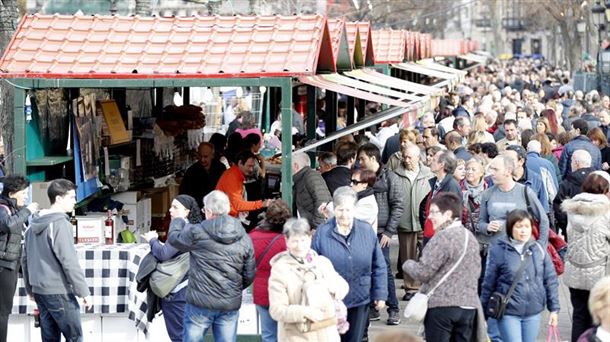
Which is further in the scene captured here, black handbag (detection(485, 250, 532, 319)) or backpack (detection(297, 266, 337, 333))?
black handbag (detection(485, 250, 532, 319))

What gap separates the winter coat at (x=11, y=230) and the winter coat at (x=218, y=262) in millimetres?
1577

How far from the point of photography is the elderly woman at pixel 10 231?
10.0 metres

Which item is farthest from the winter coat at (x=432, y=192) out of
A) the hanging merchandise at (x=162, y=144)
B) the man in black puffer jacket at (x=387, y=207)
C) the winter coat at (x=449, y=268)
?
the hanging merchandise at (x=162, y=144)

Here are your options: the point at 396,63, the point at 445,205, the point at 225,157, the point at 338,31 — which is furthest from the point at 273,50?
the point at 396,63

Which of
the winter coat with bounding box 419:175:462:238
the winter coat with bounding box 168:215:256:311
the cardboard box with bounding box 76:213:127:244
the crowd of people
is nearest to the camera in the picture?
the crowd of people

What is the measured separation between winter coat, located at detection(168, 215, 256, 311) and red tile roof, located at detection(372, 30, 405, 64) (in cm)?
1035

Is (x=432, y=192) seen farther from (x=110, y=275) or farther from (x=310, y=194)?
(x=110, y=275)

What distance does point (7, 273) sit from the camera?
1012 centimetres

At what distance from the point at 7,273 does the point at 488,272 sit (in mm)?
3696

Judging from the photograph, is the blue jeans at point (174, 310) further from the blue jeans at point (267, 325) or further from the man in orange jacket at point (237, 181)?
the man in orange jacket at point (237, 181)

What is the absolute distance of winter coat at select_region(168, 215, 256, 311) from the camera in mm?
9086

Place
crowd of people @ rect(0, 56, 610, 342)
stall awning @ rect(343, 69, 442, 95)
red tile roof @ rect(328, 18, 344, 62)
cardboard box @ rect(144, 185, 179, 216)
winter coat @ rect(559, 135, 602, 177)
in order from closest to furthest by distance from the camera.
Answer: crowd of people @ rect(0, 56, 610, 342) < red tile roof @ rect(328, 18, 344, 62) < stall awning @ rect(343, 69, 442, 95) < cardboard box @ rect(144, 185, 179, 216) < winter coat @ rect(559, 135, 602, 177)

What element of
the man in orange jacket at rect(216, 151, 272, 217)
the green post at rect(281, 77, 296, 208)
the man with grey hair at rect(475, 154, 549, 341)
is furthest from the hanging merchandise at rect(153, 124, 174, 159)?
the man with grey hair at rect(475, 154, 549, 341)

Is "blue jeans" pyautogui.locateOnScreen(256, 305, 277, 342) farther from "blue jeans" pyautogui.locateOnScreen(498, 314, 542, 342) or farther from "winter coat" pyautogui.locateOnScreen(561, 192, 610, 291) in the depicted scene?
"winter coat" pyautogui.locateOnScreen(561, 192, 610, 291)
